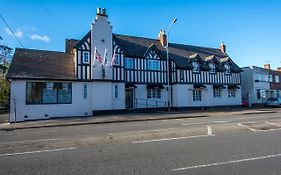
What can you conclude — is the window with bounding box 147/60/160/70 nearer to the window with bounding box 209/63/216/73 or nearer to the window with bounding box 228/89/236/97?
the window with bounding box 209/63/216/73

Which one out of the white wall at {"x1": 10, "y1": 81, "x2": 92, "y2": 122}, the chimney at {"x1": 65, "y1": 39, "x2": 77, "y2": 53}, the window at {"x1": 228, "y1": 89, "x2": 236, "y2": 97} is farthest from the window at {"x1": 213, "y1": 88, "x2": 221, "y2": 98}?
the chimney at {"x1": 65, "y1": 39, "x2": 77, "y2": 53}

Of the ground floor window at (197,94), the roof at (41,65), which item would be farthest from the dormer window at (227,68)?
the roof at (41,65)

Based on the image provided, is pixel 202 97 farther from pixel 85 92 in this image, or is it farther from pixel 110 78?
pixel 85 92

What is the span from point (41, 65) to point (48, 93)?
10.5ft

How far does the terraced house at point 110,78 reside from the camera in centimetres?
2170

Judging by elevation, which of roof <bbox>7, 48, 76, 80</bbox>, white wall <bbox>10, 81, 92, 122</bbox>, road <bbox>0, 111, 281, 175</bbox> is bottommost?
road <bbox>0, 111, 281, 175</bbox>

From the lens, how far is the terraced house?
21703 millimetres

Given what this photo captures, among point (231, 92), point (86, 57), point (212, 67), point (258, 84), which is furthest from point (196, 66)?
point (258, 84)

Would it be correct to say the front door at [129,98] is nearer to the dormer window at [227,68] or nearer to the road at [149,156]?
the dormer window at [227,68]

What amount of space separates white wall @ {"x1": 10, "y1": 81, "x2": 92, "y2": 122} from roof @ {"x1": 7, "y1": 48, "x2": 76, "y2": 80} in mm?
1004

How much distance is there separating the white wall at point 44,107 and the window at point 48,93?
0.38m

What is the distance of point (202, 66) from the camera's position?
107 ft

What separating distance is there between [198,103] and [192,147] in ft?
79.8

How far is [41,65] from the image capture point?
76.3ft
